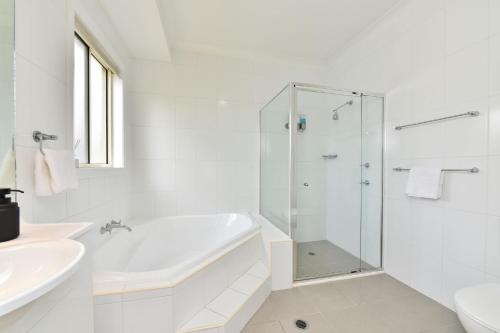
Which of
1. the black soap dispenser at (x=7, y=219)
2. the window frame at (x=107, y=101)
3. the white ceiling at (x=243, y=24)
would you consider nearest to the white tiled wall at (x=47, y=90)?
the window frame at (x=107, y=101)

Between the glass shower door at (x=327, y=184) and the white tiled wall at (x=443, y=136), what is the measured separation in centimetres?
33

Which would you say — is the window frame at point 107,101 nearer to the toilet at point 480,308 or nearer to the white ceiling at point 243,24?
the white ceiling at point 243,24

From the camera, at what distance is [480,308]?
1.04 metres

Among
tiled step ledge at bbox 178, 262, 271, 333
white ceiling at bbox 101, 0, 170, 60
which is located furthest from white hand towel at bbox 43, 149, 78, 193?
white ceiling at bbox 101, 0, 170, 60

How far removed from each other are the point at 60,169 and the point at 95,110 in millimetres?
1047

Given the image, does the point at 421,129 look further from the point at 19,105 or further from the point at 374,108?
the point at 19,105

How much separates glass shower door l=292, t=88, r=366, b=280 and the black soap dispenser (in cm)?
180

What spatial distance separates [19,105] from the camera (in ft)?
3.02

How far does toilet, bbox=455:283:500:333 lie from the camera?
3.12 ft

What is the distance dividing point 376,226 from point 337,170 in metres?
0.71

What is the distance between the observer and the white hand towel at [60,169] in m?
0.99

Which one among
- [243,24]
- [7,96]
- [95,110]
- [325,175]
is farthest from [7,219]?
[325,175]

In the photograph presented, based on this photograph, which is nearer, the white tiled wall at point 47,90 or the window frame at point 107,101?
the white tiled wall at point 47,90

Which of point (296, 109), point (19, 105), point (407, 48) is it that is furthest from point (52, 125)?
point (407, 48)
